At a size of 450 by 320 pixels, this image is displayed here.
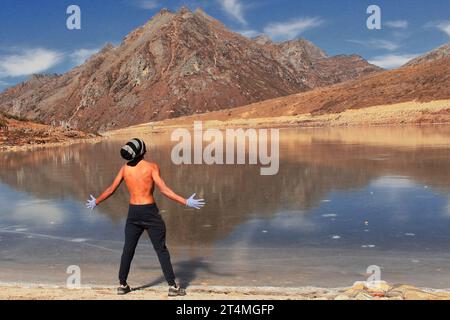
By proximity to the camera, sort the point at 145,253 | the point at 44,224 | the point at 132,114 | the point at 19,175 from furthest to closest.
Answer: the point at 132,114 < the point at 19,175 < the point at 44,224 < the point at 145,253

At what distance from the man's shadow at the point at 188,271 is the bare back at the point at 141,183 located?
1.14 meters

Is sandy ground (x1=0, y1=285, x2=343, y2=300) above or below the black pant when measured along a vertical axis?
below

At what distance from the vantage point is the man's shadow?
6.80 meters

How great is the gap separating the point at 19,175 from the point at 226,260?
603 inches

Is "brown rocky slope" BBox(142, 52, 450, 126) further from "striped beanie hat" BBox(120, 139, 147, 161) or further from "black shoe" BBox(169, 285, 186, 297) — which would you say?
"black shoe" BBox(169, 285, 186, 297)

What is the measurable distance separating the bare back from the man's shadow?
3.75 feet

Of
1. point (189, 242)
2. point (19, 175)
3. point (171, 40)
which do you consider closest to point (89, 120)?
point (171, 40)

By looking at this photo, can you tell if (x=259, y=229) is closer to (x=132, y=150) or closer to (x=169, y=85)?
(x=132, y=150)

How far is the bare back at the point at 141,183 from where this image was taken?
6316 millimetres

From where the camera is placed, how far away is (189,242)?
898cm

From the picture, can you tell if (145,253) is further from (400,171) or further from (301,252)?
(400,171)

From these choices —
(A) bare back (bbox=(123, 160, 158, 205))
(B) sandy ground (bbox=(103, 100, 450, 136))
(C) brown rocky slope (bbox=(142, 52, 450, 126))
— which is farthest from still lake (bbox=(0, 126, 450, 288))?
(C) brown rocky slope (bbox=(142, 52, 450, 126))

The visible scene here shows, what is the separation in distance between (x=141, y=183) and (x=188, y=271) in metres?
1.75
